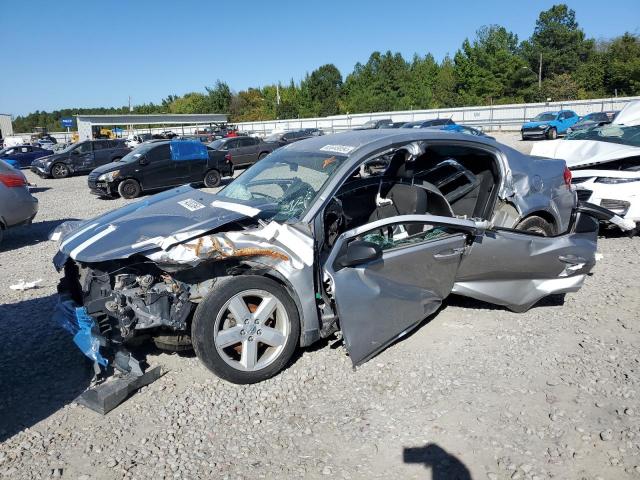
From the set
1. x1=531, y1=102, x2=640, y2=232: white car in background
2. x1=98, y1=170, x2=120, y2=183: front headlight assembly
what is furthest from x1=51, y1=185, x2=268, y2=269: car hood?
x1=98, y1=170, x2=120, y2=183: front headlight assembly

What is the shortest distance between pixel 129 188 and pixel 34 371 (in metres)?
11.6

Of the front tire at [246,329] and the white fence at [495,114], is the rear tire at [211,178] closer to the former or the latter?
the front tire at [246,329]

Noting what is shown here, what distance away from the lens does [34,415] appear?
3281mm

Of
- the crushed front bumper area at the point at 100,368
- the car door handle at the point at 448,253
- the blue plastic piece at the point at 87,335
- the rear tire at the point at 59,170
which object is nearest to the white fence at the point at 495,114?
the rear tire at the point at 59,170

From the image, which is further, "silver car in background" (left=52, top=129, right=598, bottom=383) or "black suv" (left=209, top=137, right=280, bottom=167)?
"black suv" (left=209, top=137, right=280, bottom=167)

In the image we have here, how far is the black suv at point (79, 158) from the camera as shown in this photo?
21188 millimetres

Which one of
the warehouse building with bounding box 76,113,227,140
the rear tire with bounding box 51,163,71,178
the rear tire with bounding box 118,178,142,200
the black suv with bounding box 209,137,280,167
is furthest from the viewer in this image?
the warehouse building with bounding box 76,113,227,140

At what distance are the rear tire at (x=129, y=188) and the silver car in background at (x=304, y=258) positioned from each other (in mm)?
10751

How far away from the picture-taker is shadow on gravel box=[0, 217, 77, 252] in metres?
8.63

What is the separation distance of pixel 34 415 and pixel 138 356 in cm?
87

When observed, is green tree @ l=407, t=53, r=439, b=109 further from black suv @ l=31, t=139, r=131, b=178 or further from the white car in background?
the white car in background

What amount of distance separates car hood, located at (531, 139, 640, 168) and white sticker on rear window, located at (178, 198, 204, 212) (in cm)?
580

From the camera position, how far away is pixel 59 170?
2133 centimetres

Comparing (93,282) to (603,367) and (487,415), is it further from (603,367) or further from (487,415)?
(603,367)
